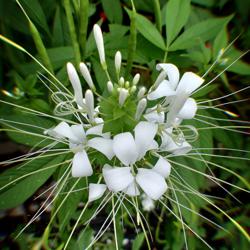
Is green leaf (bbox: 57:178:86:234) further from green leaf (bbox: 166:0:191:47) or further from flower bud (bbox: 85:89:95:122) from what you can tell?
green leaf (bbox: 166:0:191:47)

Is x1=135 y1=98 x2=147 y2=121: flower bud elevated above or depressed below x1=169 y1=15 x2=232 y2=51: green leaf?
below

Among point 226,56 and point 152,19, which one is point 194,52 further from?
point 152,19

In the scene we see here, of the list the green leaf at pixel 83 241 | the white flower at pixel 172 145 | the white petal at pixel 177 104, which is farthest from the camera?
the green leaf at pixel 83 241

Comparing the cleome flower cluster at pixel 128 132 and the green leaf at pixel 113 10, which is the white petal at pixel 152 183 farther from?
the green leaf at pixel 113 10

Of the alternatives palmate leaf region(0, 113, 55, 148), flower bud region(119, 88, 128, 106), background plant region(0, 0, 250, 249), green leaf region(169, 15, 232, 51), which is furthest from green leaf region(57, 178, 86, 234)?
green leaf region(169, 15, 232, 51)

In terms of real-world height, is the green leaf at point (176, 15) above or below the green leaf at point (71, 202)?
above

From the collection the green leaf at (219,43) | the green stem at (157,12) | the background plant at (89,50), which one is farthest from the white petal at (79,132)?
the green leaf at (219,43)

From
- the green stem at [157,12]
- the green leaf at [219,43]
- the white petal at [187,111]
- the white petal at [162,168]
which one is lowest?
the white petal at [162,168]
